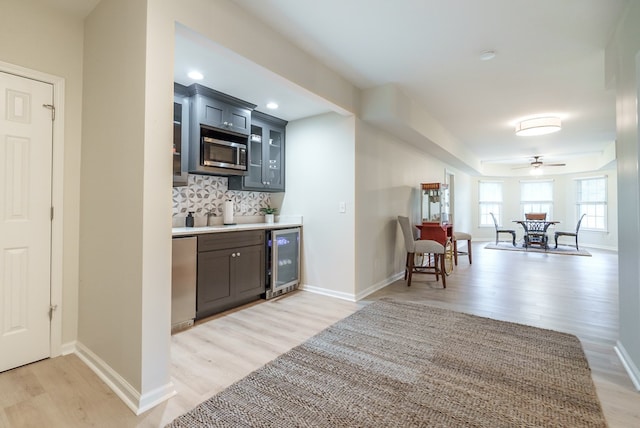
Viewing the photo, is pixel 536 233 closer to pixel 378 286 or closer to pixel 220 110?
pixel 378 286

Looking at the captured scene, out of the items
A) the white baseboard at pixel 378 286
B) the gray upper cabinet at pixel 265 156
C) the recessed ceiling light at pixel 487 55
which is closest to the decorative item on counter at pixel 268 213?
the gray upper cabinet at pixel 265 156

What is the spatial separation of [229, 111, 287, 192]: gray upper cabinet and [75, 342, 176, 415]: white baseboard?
2.36m

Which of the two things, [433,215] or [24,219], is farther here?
[433,215]

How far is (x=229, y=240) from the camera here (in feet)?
10.5

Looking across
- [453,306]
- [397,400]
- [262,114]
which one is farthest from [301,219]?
[397,400]

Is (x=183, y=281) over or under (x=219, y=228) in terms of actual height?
under

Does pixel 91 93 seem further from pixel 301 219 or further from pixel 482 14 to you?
pixel 482 14

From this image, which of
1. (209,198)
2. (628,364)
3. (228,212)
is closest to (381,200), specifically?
(228,212)

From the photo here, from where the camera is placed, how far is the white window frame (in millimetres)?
8312

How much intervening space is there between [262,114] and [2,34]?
2.41 meters

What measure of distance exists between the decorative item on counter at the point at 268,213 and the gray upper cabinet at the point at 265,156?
32cm

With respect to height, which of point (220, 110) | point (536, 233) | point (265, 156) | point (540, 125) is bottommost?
point (536, 233)

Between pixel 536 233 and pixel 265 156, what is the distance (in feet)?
26.5

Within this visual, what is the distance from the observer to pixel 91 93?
2.20 metres
